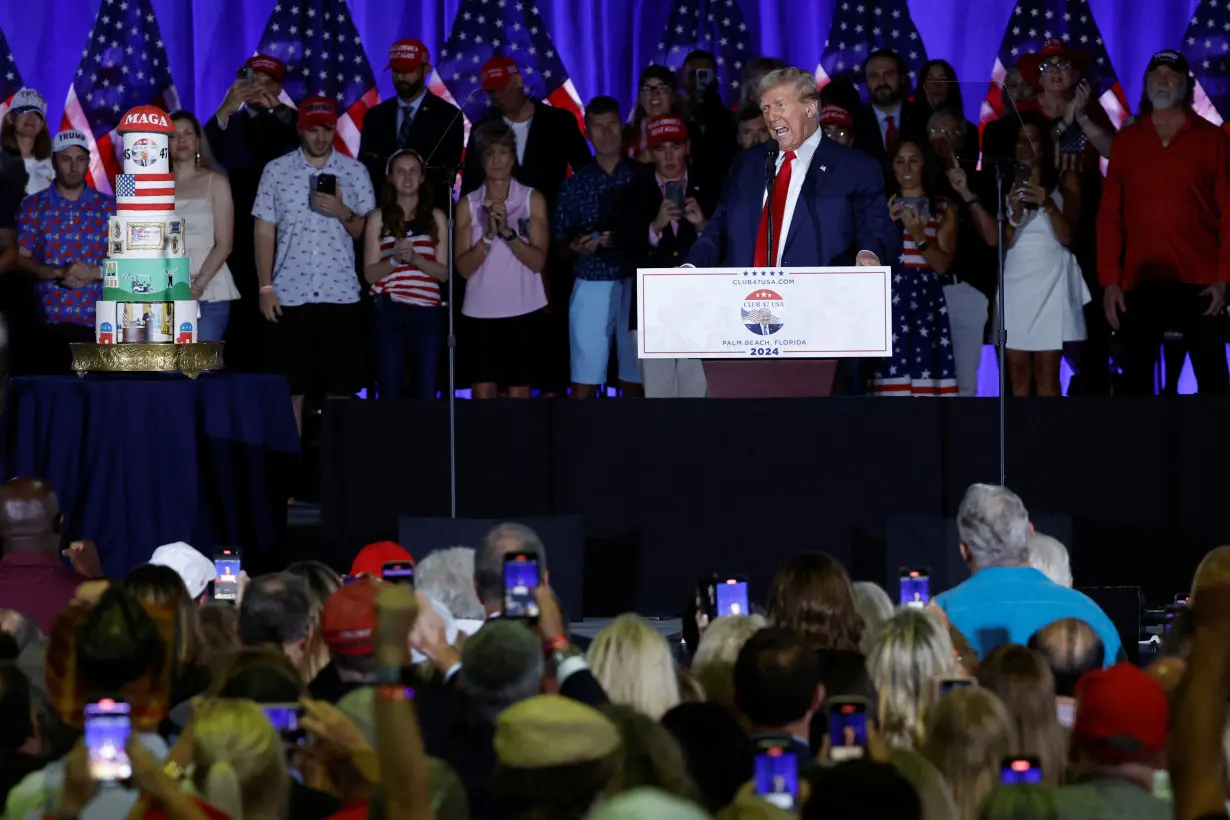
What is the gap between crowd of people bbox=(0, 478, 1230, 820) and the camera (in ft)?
8.87

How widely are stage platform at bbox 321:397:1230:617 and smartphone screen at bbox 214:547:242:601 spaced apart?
8.81ft

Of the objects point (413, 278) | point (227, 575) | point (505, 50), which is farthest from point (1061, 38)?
point (227, 575)

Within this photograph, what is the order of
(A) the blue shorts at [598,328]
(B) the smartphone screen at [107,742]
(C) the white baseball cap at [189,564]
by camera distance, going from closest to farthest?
(B) the smartphone screen at [107,742] < (C) the white baseball cap at [189,564] < (A) the blue shorts at [598,328]

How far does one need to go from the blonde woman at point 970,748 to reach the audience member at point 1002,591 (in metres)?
1.33

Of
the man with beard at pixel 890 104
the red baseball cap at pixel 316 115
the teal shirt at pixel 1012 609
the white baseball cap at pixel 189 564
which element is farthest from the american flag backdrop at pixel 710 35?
the teal shirt at pixel 1012 609

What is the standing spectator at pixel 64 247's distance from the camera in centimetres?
894

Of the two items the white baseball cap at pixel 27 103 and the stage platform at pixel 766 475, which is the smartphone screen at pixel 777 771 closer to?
the stage platform at pixel 766 475

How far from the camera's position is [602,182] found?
885 cm

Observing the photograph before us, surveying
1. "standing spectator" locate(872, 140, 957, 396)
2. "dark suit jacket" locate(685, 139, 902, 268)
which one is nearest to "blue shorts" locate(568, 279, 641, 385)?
"standing spectator" locate(872, 140, 957, 396)

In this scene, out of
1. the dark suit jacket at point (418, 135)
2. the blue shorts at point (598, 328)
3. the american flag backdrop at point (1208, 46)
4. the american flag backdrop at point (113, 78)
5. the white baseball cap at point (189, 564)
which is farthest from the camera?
the american flag backdrop at point (113, 78)

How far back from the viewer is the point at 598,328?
29.1 ft

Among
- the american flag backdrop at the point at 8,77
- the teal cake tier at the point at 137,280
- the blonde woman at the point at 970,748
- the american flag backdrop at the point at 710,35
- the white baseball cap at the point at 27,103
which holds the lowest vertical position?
the blonde woman at the point at 970,748

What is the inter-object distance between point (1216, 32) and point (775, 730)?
348 inches

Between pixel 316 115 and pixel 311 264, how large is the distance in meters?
0.67
